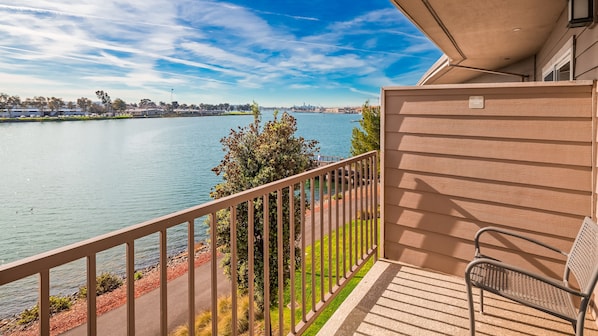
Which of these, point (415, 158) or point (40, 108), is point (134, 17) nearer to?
point (40, 108)

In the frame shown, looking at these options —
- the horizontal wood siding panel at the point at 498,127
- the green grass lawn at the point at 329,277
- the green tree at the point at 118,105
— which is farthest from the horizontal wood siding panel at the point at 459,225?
the green tree at the point at 118,105

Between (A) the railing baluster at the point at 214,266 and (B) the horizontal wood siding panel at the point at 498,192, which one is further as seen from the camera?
(B) the horizontal wood siding panel at the point at 498,192

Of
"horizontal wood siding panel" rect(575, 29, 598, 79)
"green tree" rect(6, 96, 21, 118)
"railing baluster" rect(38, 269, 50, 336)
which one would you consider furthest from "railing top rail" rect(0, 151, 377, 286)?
"green tree" rect(6, 96, 21, 118)

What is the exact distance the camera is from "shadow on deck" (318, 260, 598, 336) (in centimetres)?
206

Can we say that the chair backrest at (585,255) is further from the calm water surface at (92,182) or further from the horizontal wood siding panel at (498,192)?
the calm water surface at (92,182)

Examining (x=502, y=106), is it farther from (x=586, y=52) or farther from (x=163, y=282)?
(x=163, y=282)

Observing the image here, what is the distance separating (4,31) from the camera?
130 ft

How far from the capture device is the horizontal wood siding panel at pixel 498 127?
2221mm

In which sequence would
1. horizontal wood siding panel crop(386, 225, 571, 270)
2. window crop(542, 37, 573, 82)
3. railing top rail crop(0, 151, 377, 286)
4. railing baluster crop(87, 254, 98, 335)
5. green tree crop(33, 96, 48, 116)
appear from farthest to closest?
green tree crop(33, 96, 48, 116) → window crop(542, 37, 573, 82) → horizontal wood siding panel crop(386, 225, 571, 270) → railing baluster crop(87, 254, 98, 335) → railing top rail crop(0, 151, 377, 286)

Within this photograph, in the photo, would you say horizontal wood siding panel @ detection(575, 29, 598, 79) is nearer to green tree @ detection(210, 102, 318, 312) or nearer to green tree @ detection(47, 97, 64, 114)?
green tree @ detection(210, 102, 318, 312)

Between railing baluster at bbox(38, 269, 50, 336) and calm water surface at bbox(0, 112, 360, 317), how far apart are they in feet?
41.6

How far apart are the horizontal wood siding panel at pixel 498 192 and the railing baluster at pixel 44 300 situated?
8.26 ft

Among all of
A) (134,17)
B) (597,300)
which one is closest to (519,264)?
(597,300)

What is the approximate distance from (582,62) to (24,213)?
106 feet
